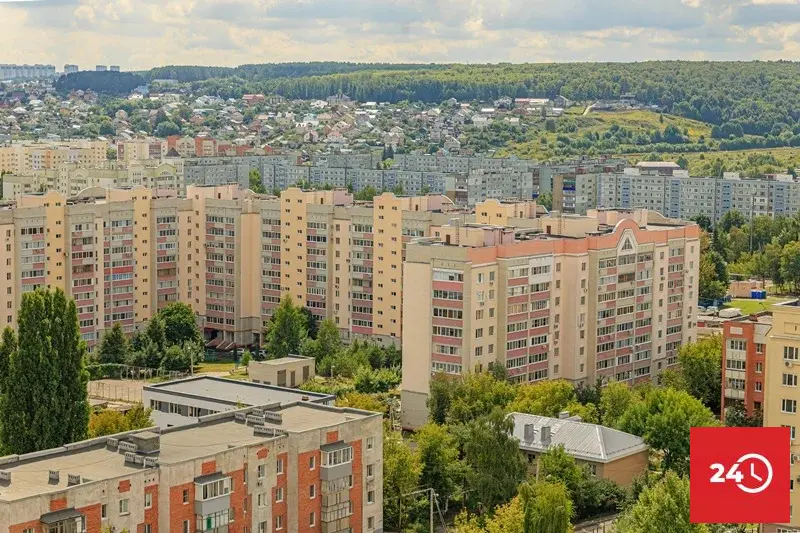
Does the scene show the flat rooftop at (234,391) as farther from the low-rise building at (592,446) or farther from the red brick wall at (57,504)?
the red brick wall at (57,504)

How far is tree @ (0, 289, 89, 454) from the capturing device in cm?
2275

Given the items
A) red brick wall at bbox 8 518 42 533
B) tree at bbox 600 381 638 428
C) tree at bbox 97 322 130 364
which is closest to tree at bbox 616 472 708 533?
red brick wall at bbox 8 518 42 533

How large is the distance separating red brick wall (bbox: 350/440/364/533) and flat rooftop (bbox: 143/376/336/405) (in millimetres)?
2673

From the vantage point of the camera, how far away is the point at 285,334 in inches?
1506

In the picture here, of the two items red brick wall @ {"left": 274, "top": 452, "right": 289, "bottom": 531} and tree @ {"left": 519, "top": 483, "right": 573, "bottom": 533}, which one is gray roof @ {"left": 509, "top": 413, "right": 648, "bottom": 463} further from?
red brick wall @ {"left": 274, "top": 452, "right": 289, "bottom": 531}

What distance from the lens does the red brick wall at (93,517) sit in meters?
17.5

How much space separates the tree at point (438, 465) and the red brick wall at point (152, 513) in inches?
256

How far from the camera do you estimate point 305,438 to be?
2014 cm

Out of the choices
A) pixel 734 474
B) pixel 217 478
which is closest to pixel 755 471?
pixel 734 474

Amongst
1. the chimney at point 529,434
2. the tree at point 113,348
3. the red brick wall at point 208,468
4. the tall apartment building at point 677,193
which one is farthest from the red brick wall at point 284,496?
the tall apartment building at point 677,193

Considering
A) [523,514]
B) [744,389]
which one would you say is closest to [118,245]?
[744,389]

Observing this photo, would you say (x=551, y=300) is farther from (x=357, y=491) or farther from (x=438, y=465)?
(x=357, y=491)

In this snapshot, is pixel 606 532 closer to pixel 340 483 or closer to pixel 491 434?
pixel 491 434

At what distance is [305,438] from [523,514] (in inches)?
126
